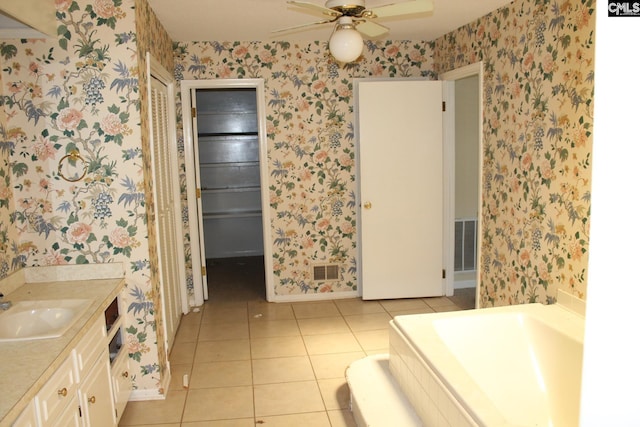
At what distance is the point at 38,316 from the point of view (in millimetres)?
2338

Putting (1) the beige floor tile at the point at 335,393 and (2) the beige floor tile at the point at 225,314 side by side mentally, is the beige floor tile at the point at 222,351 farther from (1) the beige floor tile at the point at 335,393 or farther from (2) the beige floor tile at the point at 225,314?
(1) the beige floor tile at the point at 335,393

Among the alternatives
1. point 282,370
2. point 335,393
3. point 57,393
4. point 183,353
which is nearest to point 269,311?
point 183,353

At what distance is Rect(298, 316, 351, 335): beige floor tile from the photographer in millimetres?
4012

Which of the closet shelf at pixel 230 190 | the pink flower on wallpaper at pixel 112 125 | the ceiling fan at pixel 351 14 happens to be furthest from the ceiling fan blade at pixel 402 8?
the closet shelf at pixel 230 190

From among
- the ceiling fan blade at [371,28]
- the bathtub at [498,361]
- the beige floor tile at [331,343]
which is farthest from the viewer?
the beige floor tile at [331,343]

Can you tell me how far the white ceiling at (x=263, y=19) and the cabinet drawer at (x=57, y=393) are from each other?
2.06 m

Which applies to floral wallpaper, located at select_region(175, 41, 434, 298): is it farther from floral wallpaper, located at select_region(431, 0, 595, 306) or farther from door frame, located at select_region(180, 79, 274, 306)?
floral wallpaper, located at select_region(431, 0, 595, 306)

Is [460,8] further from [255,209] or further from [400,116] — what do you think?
[255,209]

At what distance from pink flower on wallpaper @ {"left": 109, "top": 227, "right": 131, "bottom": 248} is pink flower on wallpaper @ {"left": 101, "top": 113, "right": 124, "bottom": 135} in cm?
55

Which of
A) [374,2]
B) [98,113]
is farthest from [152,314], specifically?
[374,2]

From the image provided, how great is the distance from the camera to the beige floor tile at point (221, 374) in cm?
319

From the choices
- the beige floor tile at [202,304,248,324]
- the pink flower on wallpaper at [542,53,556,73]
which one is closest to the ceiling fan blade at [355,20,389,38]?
the pink flower on wallpaper at [542,53,556,73]

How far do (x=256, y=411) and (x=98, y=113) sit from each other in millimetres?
1898

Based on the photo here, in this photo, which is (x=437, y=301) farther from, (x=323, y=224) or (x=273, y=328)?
(x=273, y=328)
